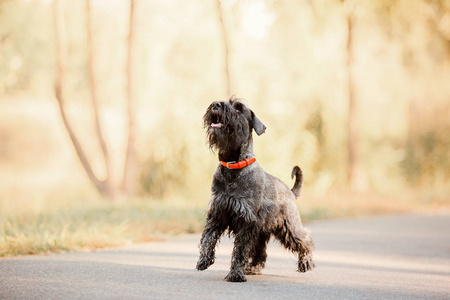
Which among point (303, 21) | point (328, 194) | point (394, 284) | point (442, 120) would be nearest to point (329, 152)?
point (328, 194)

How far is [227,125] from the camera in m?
6.89

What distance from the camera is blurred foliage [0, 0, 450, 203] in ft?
65.2

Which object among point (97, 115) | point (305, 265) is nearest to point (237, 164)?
point (305, 265)

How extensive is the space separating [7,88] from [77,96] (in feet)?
10.8

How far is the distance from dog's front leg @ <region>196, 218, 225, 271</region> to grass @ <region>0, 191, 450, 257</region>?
3.35 metres

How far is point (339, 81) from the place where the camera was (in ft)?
91.6

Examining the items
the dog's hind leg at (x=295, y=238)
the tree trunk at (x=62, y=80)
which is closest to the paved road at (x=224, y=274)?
the dog's hind leg at (x=295, y=238)

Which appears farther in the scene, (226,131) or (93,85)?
(93,85)

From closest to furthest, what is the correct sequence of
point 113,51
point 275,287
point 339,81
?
point 275,287, point 113,51, point 339,81

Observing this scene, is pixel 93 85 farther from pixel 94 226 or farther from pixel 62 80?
pixel 94 226

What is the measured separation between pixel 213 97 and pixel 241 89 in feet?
5.38

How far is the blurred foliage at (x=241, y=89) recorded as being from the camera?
19.9 m

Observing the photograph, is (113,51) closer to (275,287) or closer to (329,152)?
(329,152)

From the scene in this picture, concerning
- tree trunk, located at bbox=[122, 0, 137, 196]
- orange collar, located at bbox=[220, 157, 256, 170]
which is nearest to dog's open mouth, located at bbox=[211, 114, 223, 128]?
orange collar, located at bbox=[220, 157, 256, 170]
